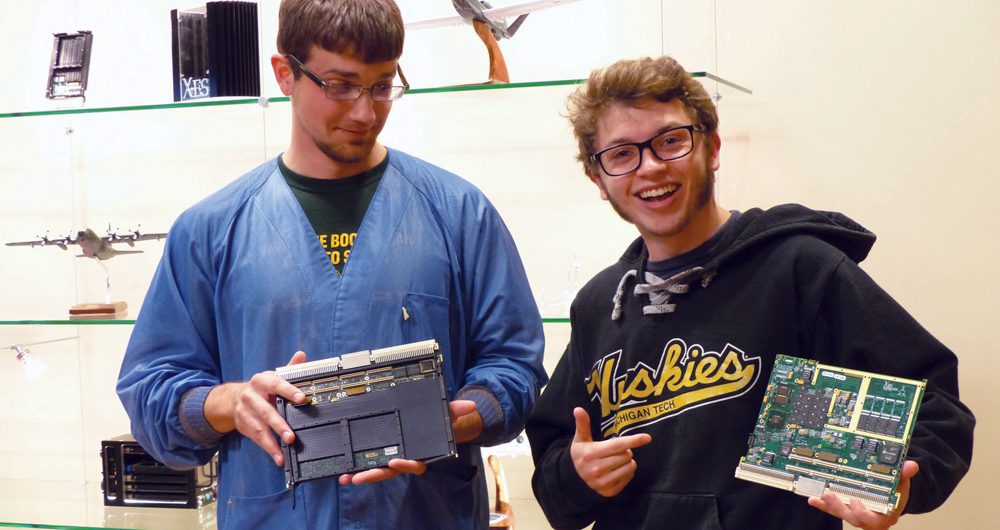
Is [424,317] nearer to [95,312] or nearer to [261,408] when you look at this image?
[261,408]

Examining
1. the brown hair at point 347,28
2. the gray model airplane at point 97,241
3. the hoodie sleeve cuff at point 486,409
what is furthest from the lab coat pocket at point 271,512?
the gray model airplane at point 97,241

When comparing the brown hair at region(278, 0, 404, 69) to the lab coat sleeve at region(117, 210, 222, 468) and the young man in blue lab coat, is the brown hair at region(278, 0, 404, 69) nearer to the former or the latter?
the young man in blue lab coat

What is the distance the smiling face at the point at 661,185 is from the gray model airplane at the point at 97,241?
1.72m

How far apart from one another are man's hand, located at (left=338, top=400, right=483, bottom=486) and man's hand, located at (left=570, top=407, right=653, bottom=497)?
181 mm

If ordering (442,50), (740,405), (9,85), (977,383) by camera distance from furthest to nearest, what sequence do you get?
(9,85) < (442,50) < (977,383) < (740,405)

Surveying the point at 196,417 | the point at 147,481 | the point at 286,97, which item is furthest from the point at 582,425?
the point at 147,481

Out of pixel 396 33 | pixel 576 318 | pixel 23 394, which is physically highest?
pixel 396 33

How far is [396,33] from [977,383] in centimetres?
168

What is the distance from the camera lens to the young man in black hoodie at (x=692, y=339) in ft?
5.10

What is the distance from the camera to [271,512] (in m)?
1.82

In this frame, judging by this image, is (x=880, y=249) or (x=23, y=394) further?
(x=23, y=394)

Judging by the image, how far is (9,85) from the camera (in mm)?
3248

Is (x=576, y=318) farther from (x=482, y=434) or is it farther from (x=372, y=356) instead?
(x=372, y=356)

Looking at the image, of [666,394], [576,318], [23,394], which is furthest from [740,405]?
[23,394]
